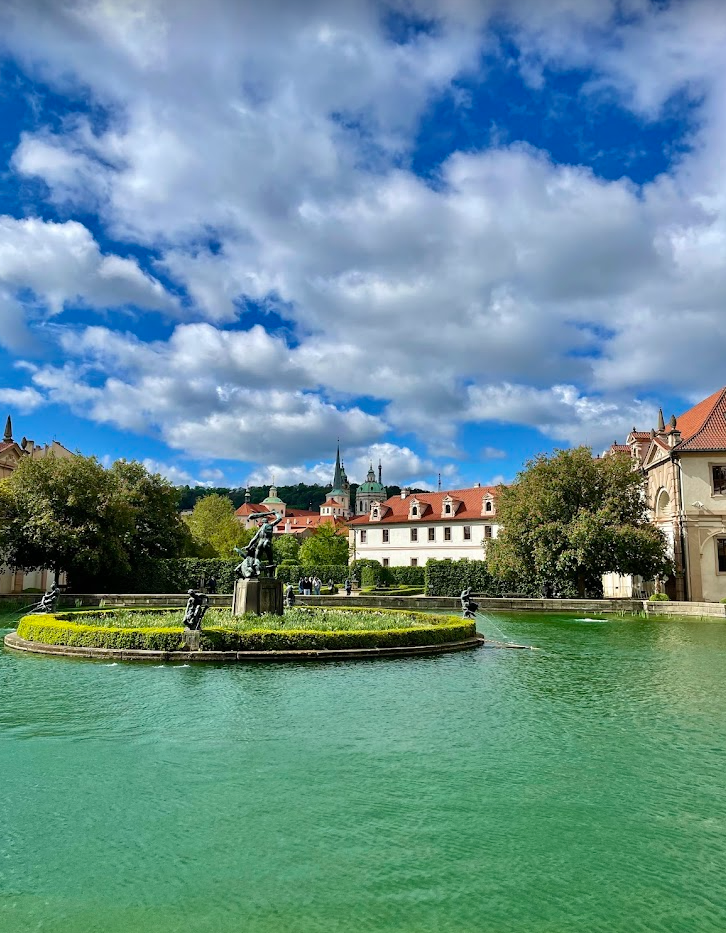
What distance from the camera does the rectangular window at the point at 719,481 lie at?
4494 cm

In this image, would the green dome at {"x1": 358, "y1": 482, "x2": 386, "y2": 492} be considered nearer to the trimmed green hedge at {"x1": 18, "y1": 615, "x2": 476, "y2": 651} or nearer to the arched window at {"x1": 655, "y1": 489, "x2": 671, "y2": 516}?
the arched window at {"x1": 655, "y1": 489, "x2": 671, "y2": 516}

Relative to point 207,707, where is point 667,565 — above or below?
above

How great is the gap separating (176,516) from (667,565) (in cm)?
3582

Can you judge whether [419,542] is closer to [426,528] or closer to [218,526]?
[426,528]

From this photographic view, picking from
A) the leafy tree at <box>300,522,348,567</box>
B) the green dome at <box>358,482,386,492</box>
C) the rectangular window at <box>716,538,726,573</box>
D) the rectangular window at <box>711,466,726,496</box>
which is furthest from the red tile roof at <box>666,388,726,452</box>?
the green dome at <box>358,482,386,492</box>

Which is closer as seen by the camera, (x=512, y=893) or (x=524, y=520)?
(x=512, y=893)

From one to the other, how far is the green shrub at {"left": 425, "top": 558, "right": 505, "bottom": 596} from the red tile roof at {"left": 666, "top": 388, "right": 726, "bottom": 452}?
53.8ft

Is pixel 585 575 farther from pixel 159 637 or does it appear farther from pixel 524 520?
pixel 159 637

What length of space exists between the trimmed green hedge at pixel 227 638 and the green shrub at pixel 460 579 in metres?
29.3

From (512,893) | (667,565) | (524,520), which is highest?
(524,520)

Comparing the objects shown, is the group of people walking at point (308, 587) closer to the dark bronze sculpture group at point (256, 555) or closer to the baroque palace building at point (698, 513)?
the dark bronze sculpture group at point (256, 555)

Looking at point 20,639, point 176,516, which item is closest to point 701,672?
point 20,639

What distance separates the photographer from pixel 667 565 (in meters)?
42.9

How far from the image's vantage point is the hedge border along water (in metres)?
→ 22.3
